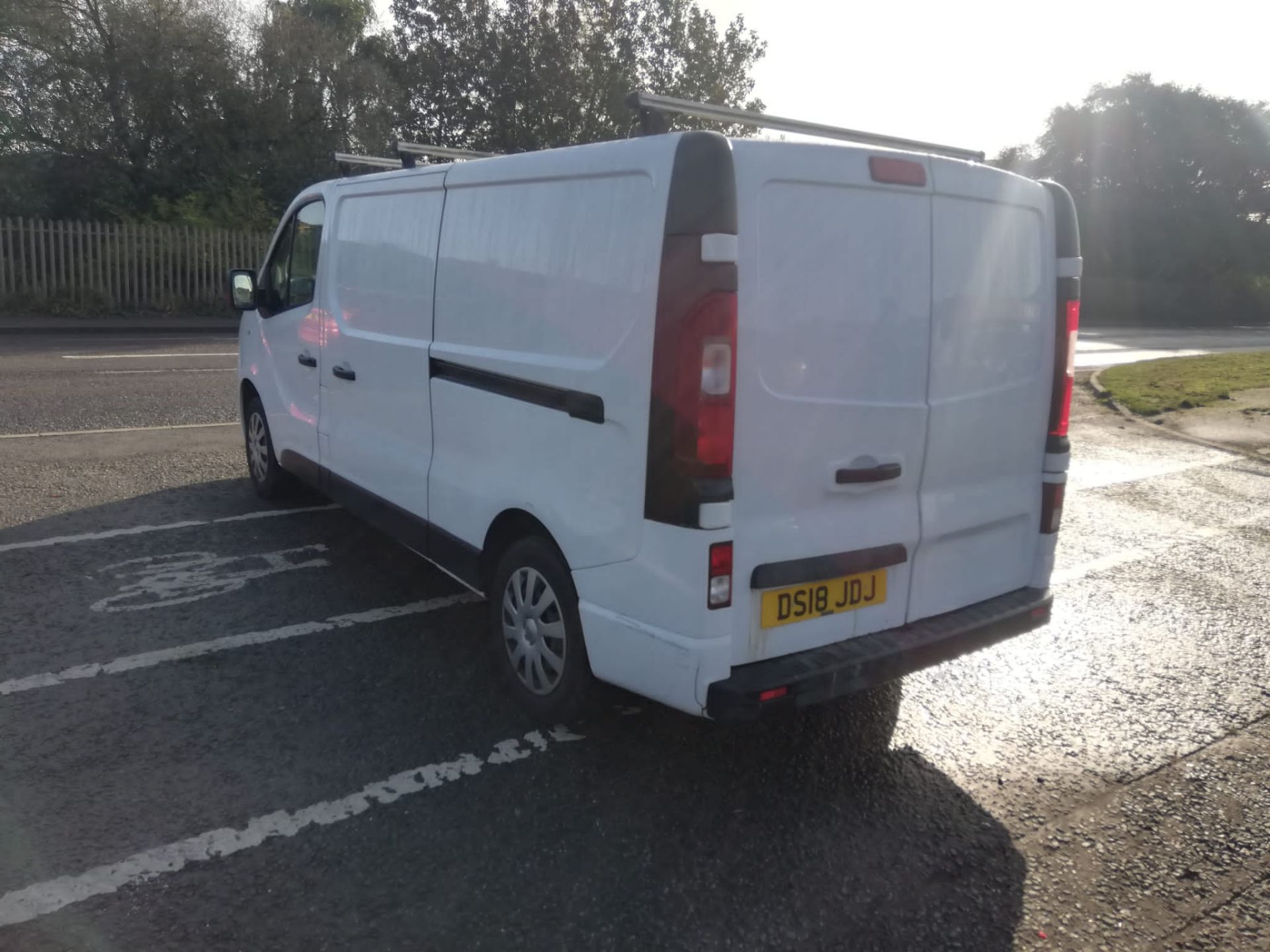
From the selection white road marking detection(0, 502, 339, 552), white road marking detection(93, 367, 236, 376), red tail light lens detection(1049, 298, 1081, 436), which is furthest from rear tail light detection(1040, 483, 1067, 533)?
white road marking detection(93, 367, 236, 376)

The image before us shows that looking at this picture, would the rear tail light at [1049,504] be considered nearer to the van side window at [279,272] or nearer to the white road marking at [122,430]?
the van side window at [279,272]

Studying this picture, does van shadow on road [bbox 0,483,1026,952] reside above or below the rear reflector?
below

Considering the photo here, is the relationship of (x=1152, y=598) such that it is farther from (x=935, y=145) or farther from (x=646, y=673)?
(x=646, y=673)

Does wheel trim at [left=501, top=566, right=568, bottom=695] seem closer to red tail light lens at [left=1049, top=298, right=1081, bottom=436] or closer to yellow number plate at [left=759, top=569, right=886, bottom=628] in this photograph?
yellow number plate at [left=759, top=569, right=886, bottom=628]

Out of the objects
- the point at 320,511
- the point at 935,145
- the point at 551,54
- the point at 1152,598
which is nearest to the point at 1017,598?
the point at 935,145

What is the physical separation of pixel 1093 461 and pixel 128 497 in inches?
335

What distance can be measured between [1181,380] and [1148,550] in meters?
11.4

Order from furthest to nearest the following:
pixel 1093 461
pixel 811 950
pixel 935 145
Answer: pixel 1093 461 < pixel 935 145 < pixel 811 950

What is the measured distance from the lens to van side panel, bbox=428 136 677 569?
331 centimetres

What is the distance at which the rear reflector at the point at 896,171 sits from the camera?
3393 millimetres

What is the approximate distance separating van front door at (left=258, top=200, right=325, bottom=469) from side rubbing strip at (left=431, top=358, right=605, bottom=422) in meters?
1.77

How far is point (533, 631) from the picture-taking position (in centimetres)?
400

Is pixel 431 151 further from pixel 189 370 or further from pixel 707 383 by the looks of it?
pixel 189 370

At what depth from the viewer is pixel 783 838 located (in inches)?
131
